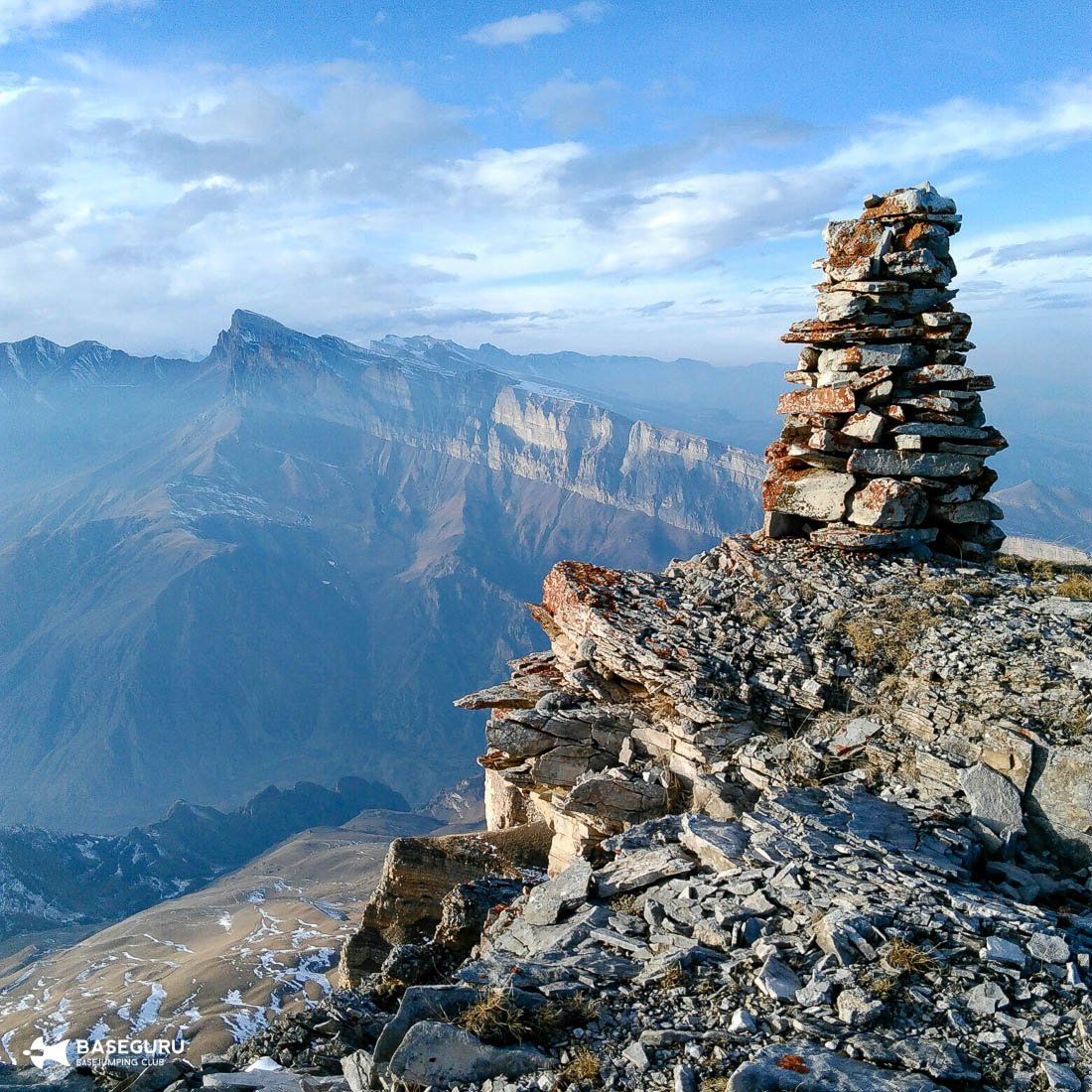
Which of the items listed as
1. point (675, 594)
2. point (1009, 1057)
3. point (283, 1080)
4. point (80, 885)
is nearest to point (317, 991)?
point (675, 594)

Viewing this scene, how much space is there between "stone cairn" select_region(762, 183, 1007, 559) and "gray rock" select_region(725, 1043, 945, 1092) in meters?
17.3

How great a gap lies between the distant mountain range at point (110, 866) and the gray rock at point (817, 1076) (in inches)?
6595

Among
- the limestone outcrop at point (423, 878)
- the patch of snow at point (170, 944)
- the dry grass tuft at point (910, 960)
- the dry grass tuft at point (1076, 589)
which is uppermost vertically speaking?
the dry grass tuft at point (1076, 589)

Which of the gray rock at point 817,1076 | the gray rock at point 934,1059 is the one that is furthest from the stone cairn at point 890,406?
the gray rock at point 817,1076

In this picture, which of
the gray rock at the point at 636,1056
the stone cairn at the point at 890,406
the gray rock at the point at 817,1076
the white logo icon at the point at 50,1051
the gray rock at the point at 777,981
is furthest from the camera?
the white logo icon at the point at 50,1051

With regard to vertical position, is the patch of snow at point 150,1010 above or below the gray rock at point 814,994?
below

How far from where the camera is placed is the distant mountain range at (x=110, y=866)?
14588cm

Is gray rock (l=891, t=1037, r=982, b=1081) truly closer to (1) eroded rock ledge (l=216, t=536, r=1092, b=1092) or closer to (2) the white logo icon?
(1) eroded rock ledge (l=216, t=536, r=1092, b=1092)

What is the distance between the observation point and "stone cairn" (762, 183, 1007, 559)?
81.3ft

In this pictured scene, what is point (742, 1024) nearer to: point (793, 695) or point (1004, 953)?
point (1004, 953)

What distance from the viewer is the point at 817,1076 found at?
28.5 ft

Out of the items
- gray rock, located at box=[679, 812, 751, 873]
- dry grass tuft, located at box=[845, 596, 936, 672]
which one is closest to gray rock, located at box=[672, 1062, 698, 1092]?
gray rock, located at box=[679, 812, 751, 873]

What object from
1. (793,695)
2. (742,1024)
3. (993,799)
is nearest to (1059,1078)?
(742,1024)

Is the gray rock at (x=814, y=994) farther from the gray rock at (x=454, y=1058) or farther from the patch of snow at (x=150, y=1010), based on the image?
the patch of snow at (x=150, y=1010)
